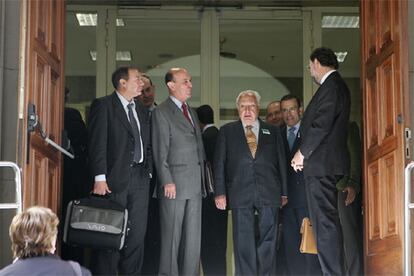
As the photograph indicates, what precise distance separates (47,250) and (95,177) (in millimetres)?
2485

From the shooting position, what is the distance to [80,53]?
394 inches

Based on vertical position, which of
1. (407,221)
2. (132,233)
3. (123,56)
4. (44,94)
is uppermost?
(123,56)

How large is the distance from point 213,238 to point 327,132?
1.64 metres

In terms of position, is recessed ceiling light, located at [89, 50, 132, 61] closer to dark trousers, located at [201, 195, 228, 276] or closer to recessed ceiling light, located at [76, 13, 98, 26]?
recessed ceiling light, located at [76, 13, 98, 26]

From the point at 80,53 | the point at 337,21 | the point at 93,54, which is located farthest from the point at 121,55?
the point at 337,21

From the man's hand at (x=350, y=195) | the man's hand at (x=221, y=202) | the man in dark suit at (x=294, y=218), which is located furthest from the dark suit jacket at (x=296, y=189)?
the man's hand at (x=221, y=202)

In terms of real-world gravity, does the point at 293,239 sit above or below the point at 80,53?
below

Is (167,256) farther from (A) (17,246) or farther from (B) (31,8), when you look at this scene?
(A) (17,246)

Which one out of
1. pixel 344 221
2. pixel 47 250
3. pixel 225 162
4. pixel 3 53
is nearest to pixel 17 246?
pixel 47 250

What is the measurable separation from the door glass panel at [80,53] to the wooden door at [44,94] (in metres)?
2.90

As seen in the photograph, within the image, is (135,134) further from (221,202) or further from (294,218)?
(294,218)

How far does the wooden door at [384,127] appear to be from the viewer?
6.00m

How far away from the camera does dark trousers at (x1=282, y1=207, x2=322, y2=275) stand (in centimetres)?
710

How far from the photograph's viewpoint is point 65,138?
22.1ft
